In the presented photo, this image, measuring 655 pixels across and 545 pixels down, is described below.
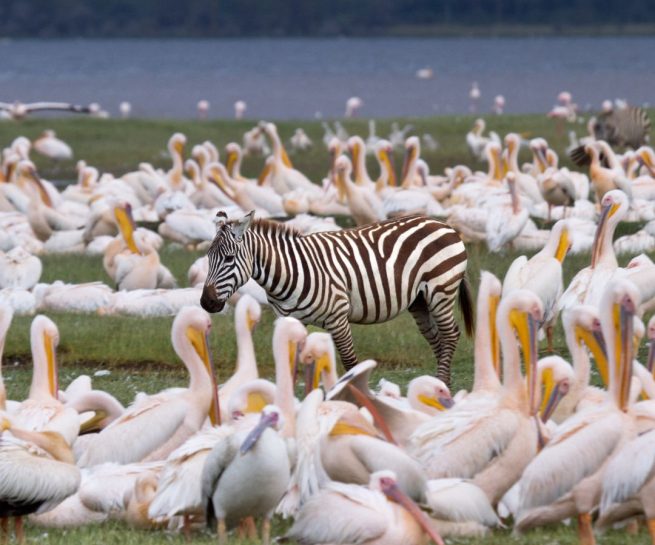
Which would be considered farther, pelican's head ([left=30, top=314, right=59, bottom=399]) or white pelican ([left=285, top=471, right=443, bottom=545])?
pelican's head ([left=30, top=314, right=59, bottom=399])

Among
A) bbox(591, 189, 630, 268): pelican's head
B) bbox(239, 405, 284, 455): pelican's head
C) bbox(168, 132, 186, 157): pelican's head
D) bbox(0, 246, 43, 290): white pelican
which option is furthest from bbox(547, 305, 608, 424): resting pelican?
bbox(168, 132, 186, 157): pelican's head

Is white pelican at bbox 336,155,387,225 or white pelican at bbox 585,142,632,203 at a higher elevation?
white pelican at bbox 585,142,632,203

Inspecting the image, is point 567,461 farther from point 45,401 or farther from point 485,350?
point 45,401

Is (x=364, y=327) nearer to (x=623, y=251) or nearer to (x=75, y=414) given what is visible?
(x=623, y=251)

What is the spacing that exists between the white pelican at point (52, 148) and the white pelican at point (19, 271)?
41.6ft

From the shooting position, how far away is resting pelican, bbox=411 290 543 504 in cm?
638

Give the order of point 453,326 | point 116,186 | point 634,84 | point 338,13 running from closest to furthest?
point 453,326, point 116,186, point 634,84, point 338,13

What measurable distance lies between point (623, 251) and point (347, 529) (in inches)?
327

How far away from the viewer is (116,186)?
61.4 feet

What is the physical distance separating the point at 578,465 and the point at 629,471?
272mm

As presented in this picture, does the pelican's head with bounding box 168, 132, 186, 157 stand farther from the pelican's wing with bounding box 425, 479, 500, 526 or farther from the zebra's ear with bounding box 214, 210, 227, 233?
the pelican's wing with bounding box 425, 479, 500, 526

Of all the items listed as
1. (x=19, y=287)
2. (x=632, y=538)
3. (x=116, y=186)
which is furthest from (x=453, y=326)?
(x=116, y=186)

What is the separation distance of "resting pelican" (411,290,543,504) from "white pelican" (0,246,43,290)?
22.4 ft

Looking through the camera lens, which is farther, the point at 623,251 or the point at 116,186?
the point at 116,186
